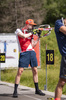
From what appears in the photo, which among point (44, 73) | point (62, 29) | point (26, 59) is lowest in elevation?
point (44, 73)

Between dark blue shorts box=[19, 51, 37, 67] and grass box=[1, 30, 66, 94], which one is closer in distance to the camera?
dark blue shorts box=[19, 51, 37, 67]

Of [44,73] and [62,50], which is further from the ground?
[62,50]

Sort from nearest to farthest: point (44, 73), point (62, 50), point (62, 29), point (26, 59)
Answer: point (62, 29) → point (62, 50) → point (26, 59) → point (44, 73)

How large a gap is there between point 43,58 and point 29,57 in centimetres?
1237

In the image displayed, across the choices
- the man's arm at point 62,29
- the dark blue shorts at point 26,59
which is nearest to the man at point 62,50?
the man's arm at point 62,29

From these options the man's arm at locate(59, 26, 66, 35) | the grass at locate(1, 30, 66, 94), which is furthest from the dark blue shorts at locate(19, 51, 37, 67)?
the man's arm at locate(59, 26, 66, 35)

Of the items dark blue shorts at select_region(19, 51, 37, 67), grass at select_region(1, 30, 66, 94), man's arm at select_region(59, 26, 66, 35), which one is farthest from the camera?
grass at select_region(1, 30, 66, 94)

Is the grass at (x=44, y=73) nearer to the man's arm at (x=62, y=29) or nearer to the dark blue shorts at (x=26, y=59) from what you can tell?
the dark blue shorts at (x=26, y=59)

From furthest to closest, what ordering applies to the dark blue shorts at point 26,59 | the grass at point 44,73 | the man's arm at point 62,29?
the grass at point 44,73 → the dark blue shorts at point 26,59 → the man's arm at point 62,29

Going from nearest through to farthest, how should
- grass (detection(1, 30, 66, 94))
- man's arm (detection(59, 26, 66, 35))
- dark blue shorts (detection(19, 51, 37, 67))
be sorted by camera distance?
1. man's arm (detection(59, 26, 66, 35))
2. dark blue shorts (detection(19, 51, 37, 67))
3. grass (detection(1, 30, 66, 94))

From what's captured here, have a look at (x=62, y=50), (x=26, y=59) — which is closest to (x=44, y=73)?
(x=26, y=59)

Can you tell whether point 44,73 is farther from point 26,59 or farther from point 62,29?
point 62,29

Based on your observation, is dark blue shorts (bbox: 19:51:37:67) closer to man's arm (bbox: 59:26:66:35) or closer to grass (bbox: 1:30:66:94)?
grass (bbox: 1:30:66:94)

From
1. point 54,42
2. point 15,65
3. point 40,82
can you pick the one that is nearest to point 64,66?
point 40,82
